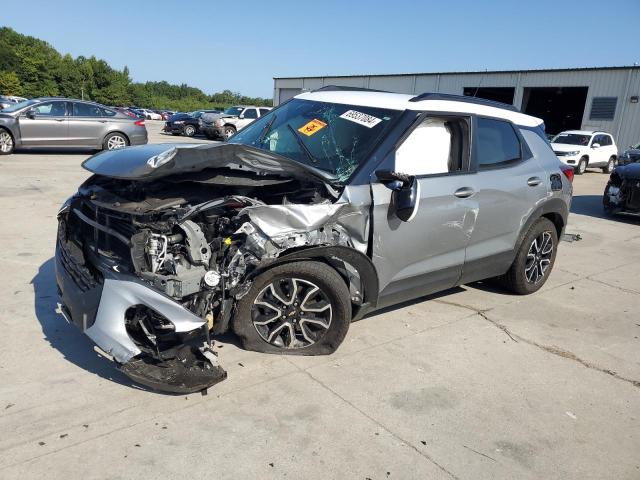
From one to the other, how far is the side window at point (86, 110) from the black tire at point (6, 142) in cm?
166

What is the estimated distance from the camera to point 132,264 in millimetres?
3215

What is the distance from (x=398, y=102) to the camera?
421 cm

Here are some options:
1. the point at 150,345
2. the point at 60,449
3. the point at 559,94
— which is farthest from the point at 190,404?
the point at 559,94

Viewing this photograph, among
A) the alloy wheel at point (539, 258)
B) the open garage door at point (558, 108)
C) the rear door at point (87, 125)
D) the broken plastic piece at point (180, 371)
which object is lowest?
the broken plastic piece at point (180, 371)

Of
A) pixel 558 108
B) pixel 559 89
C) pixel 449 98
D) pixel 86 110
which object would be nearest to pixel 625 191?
pixel 449 98

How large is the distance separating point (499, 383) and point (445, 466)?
1.09 meters

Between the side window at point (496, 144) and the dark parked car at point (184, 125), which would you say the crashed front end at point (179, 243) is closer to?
the side window at point (496, 144)

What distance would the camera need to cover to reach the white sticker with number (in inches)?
163

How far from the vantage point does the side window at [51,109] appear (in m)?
13.7

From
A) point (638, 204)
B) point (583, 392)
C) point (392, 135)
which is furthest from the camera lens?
point (638, 204)

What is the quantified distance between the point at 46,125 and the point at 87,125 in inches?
39.6

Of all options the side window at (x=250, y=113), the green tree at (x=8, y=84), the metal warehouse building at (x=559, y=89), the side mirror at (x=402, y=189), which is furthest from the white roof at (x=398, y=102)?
the green tree at (x=8, y=84)

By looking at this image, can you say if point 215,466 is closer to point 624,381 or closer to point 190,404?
point 190,404

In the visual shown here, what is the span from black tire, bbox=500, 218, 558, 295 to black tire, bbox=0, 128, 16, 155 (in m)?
13.0
